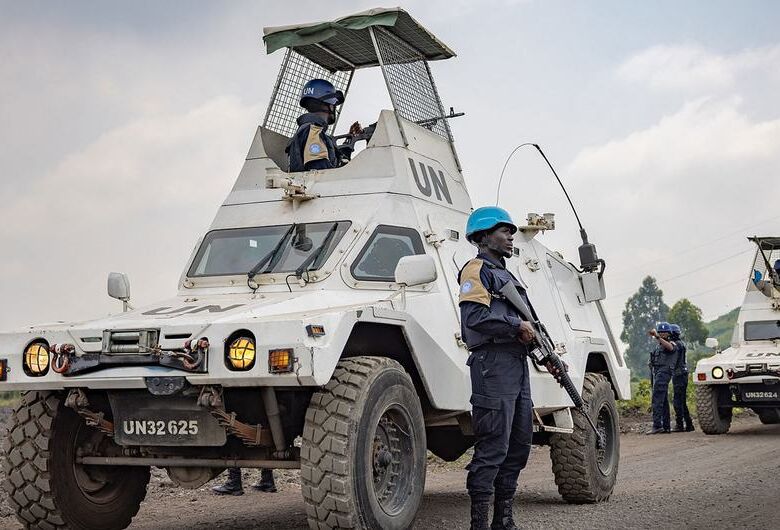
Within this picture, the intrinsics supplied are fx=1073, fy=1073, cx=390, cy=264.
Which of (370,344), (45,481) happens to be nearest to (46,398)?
(45,481)

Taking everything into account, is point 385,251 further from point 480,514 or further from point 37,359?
point 37,359

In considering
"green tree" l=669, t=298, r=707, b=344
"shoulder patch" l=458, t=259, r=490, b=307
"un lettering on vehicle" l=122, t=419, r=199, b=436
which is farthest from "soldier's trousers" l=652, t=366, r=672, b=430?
"green tree" l=669, t=298, r=707, b=344

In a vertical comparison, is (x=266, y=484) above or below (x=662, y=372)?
below

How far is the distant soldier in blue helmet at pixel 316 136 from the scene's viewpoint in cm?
889

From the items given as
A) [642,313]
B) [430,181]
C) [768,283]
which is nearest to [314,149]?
[430,181]

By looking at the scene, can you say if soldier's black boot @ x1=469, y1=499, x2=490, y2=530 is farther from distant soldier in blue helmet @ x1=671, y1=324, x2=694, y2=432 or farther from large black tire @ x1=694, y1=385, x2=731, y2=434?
distant soldier in blue helmet @ x1=671, y1=324, x2=694, y2=432

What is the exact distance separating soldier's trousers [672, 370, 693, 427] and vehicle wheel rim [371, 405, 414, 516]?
43.8 feet

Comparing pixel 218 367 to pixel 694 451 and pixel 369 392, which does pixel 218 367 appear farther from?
pixel 694 451

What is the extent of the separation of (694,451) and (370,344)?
940 centimetres

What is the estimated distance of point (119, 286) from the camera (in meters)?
7.80

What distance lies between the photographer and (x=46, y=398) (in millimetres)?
6867

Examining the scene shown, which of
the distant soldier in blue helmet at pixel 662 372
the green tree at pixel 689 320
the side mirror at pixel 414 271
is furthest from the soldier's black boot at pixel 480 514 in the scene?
the green tree at pixel 689 320

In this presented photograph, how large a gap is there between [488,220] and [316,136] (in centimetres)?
233

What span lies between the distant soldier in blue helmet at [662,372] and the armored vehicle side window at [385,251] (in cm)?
1192
